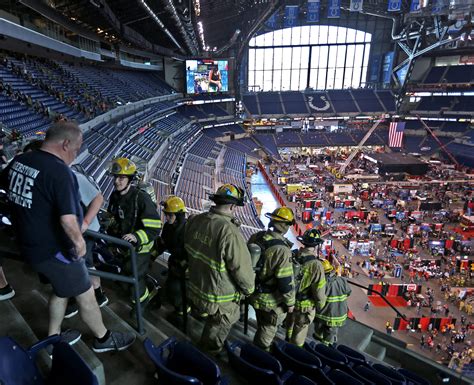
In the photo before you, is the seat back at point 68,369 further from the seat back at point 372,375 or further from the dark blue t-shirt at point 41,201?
the seat back at point 372,375

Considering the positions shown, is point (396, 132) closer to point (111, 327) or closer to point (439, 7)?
point (439, 7)

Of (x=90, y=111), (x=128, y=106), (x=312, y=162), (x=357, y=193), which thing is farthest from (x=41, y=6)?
(x=312, y=162)


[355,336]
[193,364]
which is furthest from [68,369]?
[355,336]

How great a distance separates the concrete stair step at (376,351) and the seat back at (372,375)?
2323mm

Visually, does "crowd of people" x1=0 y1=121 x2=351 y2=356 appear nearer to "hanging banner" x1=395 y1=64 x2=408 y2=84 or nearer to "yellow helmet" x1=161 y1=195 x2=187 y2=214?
"yellow helmet" x1=161 y1=195 x2=187 y2=214

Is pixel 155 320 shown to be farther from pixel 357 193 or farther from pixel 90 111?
pixel 357 193

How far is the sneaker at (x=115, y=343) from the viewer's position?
2629mm

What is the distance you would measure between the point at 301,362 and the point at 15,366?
2.29m

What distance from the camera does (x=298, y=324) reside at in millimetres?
4336

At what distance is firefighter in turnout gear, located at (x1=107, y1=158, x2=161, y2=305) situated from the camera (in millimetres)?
3227

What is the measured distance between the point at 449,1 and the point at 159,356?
165 ft

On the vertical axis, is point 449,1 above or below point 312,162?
above

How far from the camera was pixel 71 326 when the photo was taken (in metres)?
2.91

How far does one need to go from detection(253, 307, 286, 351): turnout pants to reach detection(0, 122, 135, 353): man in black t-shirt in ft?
6.89
